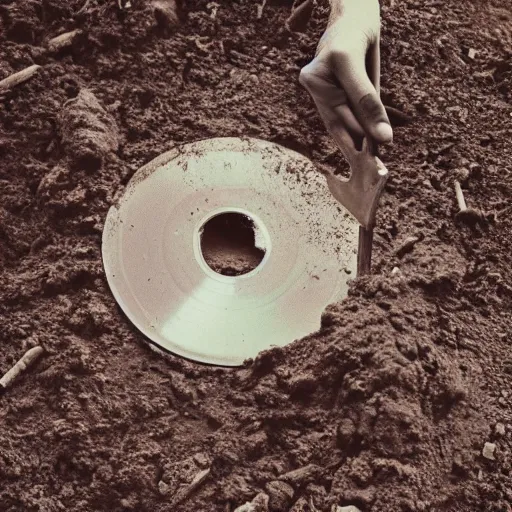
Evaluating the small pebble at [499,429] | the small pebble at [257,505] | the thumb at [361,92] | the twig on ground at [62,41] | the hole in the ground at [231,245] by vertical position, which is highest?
the thumb at [361,92]

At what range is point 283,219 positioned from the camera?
192 cm

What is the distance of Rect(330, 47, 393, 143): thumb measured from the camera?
1531 mm

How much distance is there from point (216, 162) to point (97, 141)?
0.28 meters

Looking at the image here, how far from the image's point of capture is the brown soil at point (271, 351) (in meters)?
1.56

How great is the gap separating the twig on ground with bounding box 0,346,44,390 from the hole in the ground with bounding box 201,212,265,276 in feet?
1.41

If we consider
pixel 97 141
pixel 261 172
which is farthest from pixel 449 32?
pixel 97 141

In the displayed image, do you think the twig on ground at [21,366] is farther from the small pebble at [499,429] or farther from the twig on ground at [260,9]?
the twig on ground at [260,9]

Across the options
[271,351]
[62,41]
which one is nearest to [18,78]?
[62,41]

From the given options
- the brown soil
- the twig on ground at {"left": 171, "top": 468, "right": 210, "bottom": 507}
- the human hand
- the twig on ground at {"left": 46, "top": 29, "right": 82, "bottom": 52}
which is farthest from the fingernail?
the twig on ground at {"left": 46, "top": 29, "right": 82, "bottom": 52}

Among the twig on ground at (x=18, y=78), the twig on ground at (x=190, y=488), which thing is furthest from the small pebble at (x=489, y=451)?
the twig on ground at (x=18, y=78)

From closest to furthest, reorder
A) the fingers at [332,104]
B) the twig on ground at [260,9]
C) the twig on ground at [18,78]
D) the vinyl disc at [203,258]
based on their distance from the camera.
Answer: the fingers at [332,104] < the vinyl disc at [203,258] < the twig on ground at [18,78] < the twig on ground at [260,9]

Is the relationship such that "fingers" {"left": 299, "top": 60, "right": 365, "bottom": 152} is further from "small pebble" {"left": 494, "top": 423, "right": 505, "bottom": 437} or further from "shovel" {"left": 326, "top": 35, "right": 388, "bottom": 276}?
"small pebble" {"left": 494, "top": 423, "right": 505, "bottom": 437}

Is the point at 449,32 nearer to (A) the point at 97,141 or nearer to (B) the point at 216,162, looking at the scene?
(B) the point at 216,162

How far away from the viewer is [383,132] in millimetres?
1521
